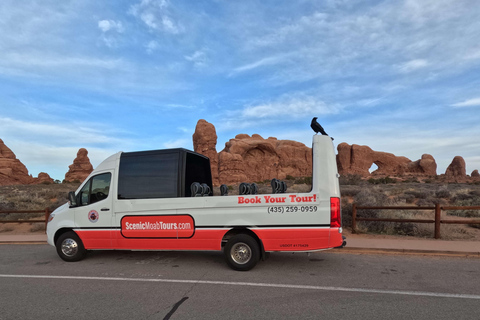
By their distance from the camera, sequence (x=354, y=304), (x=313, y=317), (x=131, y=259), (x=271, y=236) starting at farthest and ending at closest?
1. (x=131, y=259)
2. (x=271, y=236)
3. (x=354, y=304)
4. (x=313, y=317)

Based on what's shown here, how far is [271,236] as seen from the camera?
613 cm

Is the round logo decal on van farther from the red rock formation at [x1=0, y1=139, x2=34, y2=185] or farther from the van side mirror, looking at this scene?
the red rock formation at [x1=0, y1=139, x2=34, y2=185]

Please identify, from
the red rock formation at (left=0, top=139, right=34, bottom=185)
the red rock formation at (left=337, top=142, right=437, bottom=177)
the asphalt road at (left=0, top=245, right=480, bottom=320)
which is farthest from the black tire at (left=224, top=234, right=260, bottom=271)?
the red rock formation at (left=0, top=139, right=34, bottom=185)

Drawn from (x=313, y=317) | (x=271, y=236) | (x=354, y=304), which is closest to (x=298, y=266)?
(x=271, y=236)

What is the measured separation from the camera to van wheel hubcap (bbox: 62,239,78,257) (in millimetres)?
7484

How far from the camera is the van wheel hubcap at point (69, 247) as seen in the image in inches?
Answer: 295

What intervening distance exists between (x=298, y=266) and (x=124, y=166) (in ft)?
14.4

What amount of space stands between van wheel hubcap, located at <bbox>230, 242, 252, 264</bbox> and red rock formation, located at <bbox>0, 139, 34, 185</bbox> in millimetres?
85850

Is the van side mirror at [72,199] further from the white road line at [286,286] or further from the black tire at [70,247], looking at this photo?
the white road line at [286,286]

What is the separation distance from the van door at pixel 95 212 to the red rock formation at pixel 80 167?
8081cm

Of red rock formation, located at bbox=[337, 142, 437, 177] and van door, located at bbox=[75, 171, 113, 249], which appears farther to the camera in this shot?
red rock formation, located at bbox=[337, 142, 437, 177]

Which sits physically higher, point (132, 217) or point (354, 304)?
point (132, 217)

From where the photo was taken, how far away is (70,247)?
24.6 feet

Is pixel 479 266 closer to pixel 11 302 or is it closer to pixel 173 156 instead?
pixel 173 156
